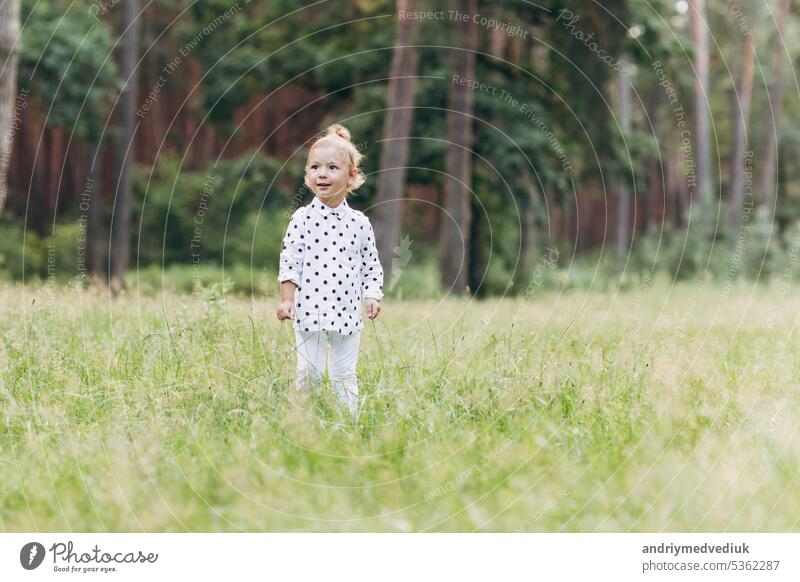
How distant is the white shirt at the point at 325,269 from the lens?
5.28 meters

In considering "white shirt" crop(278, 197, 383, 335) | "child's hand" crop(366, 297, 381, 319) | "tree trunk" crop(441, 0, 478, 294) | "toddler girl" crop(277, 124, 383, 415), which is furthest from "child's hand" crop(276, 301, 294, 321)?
"tree trunk" crop(441, 0, 478, 294)

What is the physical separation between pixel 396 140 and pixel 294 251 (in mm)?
9451

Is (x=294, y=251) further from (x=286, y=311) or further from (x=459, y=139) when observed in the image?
(x=459, y=139)

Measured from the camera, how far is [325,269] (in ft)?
17.4

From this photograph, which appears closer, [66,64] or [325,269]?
[325,269]

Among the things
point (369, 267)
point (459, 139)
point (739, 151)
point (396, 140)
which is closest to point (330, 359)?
point (369, 267)

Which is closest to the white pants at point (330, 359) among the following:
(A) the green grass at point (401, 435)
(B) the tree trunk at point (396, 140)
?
(A) the green grass at point (401, 435)

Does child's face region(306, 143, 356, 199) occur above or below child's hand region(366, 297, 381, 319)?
above

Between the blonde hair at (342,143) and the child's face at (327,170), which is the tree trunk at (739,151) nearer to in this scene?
the blonde hair at (342,143)

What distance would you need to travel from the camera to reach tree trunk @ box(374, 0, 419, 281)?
562 inches

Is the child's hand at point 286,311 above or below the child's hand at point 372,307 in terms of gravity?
below

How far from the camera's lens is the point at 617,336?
22.4 feet

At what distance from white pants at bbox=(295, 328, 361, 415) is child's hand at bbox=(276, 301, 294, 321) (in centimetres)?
20

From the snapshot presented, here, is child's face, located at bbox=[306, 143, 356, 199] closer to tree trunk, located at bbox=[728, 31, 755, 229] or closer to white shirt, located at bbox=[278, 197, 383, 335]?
white shirt, located at bbox=[278, 197, 383, 335]
